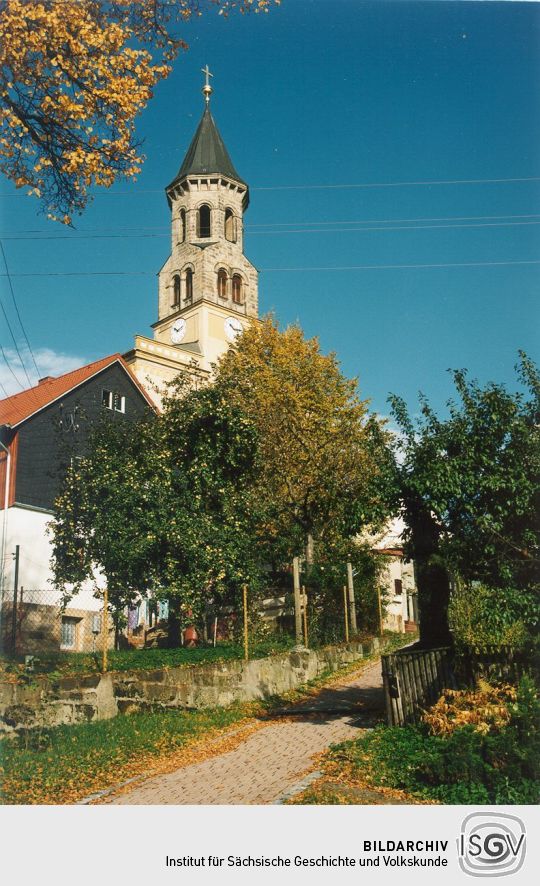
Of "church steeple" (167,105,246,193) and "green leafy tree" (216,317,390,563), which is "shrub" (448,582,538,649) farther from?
"church steeple" (167,105,246,193)

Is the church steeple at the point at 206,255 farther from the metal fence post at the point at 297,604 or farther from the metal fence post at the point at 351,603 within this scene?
the metal fence post at the point at 297,604

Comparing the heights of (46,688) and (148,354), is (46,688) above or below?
below

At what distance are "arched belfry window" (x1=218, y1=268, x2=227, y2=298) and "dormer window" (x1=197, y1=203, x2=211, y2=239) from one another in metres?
2.76

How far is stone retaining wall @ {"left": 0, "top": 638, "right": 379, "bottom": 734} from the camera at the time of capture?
11633mm

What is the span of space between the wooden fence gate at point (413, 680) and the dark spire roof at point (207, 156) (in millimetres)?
46539

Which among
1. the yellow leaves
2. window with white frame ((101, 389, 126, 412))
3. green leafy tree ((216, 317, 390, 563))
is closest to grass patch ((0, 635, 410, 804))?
the yellow leaves

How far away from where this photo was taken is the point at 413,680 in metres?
11.2

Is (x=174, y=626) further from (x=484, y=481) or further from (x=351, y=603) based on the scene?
(x=484, y=481)

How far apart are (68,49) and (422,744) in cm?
898

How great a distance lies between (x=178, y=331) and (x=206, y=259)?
17.2 feet

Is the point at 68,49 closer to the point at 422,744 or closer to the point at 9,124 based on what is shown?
the point at 9,124

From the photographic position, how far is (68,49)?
8461mm

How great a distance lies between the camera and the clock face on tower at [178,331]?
172 feet
